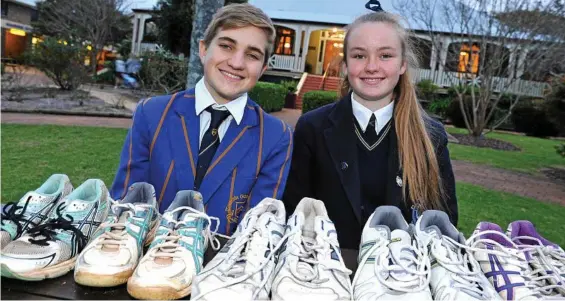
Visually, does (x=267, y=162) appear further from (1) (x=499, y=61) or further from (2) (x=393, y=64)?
(1) (x=499, y=61)

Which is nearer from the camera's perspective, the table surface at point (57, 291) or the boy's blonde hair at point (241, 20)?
the table surface at point (57, 291)

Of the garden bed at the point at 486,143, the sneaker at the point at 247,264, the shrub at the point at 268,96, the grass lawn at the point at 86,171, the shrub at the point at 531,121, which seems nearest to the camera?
the sneaker at the point at 247,264

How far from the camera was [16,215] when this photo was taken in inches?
48.4

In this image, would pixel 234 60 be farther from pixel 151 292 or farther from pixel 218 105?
pixel 151 292

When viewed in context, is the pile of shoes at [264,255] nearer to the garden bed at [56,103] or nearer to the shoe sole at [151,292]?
the shoe sole at [151,292]

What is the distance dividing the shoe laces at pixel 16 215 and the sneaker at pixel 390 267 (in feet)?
2.90

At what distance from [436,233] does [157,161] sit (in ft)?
3.81

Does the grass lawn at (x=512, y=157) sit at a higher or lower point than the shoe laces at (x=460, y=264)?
lower

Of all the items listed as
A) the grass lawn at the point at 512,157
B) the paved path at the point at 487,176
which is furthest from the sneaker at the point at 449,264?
the grass lawn at the point at 512,157

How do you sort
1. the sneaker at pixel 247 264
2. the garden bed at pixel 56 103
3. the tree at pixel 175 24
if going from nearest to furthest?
the sneaker at pixel 247 264 < the garden bed at pixel 56 103 < the tree at pixel 175 24

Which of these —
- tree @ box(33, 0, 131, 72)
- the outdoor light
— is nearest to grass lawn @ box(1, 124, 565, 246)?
tree @ box(33, 0, 131, 72)

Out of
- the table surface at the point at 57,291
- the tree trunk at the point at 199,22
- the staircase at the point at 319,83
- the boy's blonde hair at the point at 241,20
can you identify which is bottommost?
the table surface at the point at 57,291

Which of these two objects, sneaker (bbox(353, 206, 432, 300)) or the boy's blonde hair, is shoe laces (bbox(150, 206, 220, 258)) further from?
the boy's blonde hair

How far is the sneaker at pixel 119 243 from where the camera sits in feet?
3.41
